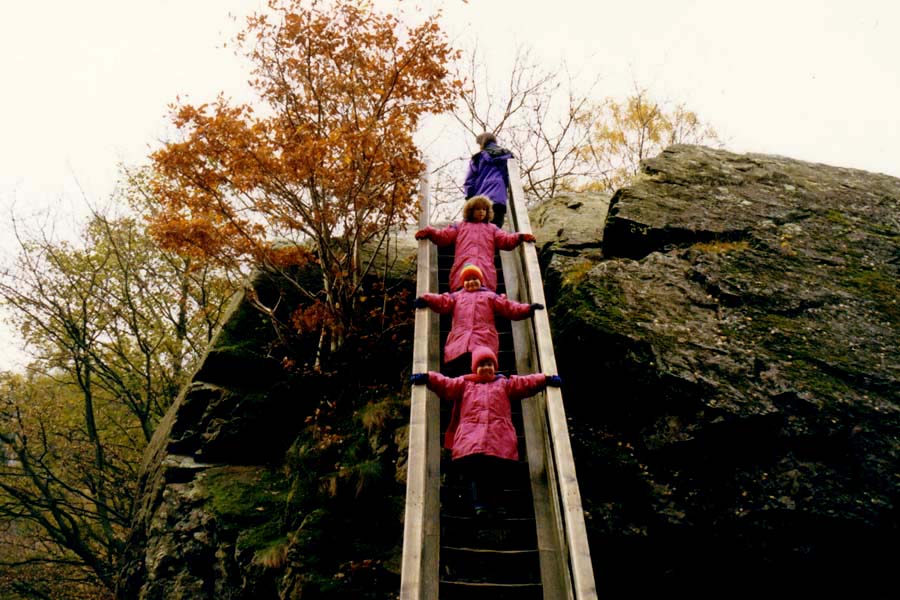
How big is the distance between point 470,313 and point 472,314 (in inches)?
1.1

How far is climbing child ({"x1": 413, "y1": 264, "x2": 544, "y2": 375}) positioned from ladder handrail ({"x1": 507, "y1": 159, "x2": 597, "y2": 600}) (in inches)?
13.3

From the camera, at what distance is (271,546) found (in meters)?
6.68

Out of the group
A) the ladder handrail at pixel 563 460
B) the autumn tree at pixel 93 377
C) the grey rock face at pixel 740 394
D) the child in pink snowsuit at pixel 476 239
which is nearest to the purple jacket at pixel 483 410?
the ladder handrail at pixel 563 460

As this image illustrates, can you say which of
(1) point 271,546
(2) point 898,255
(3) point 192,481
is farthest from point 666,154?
(3) point 192,481

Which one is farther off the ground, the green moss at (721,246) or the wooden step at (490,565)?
the green moss at (721,246)

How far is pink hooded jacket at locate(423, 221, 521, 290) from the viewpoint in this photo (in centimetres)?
661

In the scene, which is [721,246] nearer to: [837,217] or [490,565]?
[837,217]

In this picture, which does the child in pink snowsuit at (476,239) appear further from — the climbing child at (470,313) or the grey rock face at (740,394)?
the grey rock face at (740,394)

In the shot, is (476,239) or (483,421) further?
(476,239)

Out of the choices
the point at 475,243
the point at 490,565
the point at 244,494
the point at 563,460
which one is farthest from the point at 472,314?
the point at 244,494

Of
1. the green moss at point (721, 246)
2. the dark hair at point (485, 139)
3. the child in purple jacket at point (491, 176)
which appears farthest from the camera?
the dark hair at point (485, 139)

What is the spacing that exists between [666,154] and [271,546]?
8.44 metres

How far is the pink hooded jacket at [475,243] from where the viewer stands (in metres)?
6.61

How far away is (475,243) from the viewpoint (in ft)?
22.4
